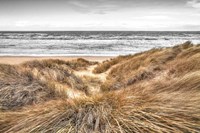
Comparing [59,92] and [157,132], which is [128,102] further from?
[59,92]

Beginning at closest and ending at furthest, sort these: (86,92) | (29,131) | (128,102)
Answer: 1. (29,131)
2. (128,102)
3. (86,92)

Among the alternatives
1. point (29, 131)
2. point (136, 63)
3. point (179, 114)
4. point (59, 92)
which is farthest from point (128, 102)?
point (136, 63)

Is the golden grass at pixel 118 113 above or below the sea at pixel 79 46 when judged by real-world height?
above

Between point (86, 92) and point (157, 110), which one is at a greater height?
point (157, 110)

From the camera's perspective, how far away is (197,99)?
2.24m

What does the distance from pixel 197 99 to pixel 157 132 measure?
579 mm

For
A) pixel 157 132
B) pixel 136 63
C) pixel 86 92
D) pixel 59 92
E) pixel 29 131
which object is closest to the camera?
pixel 157 132

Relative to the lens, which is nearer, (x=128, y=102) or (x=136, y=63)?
(x=128, y=102)

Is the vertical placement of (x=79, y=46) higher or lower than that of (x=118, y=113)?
lower

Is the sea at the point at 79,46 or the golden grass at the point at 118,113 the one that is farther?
the sea at the point at 79,46

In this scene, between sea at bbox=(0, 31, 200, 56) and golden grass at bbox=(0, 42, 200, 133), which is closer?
golden grass at bbox=(0, 42, 200, 133)

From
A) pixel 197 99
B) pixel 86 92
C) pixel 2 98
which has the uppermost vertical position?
pixel 197 99

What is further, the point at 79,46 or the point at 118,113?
the point at 79,46

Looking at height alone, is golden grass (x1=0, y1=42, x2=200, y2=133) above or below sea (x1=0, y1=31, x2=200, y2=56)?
above
